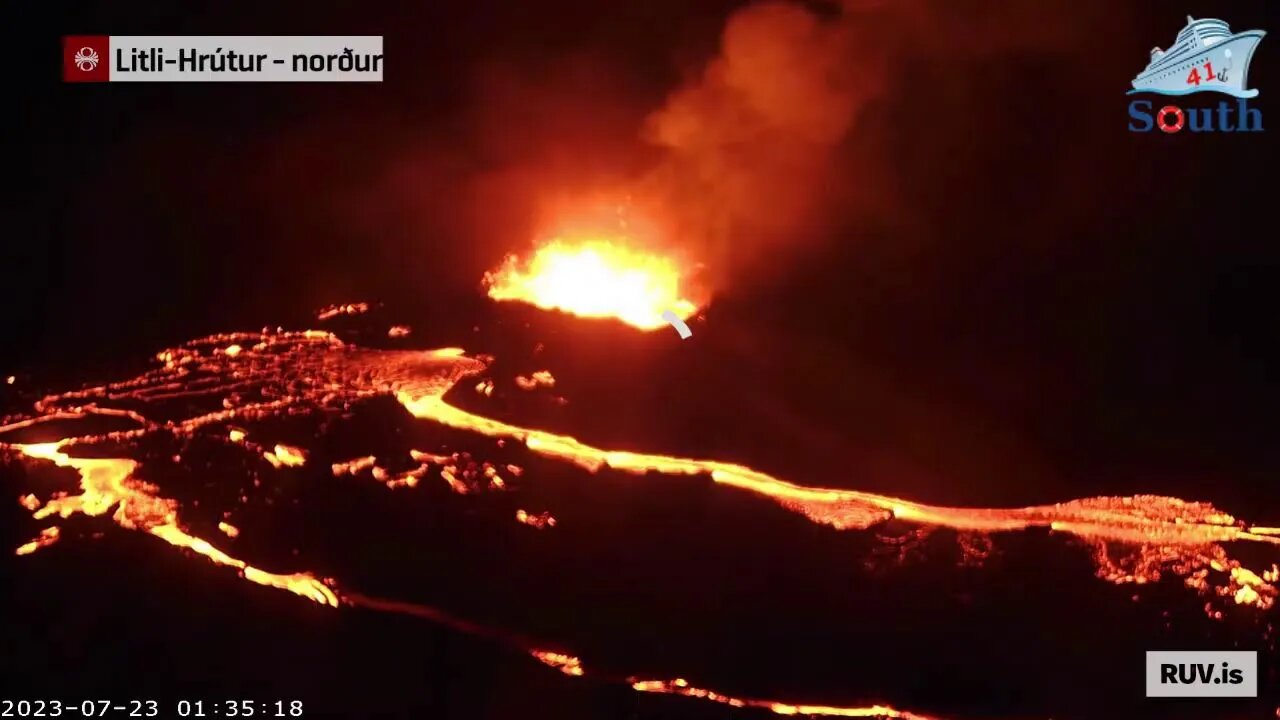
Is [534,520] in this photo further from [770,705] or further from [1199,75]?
[1199,75]

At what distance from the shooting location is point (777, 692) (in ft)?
9.27

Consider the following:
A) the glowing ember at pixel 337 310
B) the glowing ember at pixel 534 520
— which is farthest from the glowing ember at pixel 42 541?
the glowing ember at pixel 534 520

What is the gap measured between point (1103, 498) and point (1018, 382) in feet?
1.43

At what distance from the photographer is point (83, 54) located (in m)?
3.01

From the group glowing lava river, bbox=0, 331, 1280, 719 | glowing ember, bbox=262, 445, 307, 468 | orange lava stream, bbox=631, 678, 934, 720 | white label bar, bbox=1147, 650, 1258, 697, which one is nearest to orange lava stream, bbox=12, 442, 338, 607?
glowing lava river, bbox=0, 331, 1280, 719

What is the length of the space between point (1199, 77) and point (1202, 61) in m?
0.05

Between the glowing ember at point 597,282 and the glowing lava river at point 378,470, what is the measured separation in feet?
0.84

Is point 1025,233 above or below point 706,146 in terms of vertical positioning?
below

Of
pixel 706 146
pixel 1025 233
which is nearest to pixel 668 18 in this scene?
pixel 706 146

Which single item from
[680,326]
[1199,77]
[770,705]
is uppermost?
[1199,77]

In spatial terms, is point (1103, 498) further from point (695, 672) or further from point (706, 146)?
point (706, 146)

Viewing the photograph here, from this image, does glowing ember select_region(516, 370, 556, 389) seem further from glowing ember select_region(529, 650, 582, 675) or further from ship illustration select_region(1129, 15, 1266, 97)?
ship illustration select_region(1129, 15, 1266, 97)

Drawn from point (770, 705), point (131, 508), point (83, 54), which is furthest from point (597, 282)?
point (83, 54)

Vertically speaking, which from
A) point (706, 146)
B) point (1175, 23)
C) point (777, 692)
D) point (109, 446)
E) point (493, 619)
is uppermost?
point (1175, 23)
